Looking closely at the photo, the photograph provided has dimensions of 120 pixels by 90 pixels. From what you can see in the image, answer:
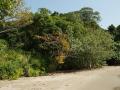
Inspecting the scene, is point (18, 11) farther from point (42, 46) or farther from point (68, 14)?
point (68, 14)

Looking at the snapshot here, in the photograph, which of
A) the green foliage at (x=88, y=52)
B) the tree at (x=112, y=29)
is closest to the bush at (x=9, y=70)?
the green foliage at (x=88, y=52)

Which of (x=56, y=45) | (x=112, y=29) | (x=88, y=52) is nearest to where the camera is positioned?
(x=56, y=45)

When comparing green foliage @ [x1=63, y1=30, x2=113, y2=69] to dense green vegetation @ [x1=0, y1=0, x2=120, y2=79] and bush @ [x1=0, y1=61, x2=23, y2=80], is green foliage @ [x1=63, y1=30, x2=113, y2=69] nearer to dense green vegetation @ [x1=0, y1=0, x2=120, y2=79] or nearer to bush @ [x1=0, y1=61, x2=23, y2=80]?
dense green vegetation @ [x1=0, y1=0, x2=120, y2=79]

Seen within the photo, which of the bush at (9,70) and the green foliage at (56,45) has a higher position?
the green foliage at (56,45)

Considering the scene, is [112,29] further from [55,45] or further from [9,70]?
[9,70]

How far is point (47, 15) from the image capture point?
32.5 meters

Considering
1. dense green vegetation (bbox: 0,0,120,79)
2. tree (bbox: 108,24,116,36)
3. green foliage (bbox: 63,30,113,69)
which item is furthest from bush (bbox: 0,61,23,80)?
tree (bbox: 108,24,116,36)

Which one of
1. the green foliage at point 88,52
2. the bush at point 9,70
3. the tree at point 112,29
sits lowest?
the bush at point 9,70

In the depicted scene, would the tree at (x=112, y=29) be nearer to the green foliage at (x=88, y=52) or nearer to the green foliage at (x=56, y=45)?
the green foliage at (x=56, y=45)

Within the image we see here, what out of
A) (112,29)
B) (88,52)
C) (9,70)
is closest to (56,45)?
(88,52)

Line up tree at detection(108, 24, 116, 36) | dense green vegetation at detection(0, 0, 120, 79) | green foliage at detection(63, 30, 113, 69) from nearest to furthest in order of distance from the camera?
dense green vegetation at detection(0, 0, 120, 79)
green foliage at detection(63, 30, 113, 69)
tree at detection(108, 24, 116, 36)

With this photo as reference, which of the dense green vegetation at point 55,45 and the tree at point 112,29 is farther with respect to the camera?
the tree at point 112,29

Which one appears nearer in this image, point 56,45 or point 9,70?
point 9,70

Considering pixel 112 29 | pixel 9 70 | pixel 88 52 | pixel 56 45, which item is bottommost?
pixel 9 70
